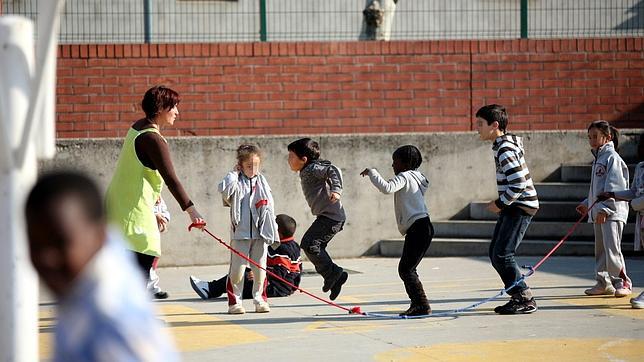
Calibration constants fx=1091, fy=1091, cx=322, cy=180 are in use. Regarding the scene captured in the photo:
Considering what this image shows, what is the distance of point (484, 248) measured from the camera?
45.3 feet

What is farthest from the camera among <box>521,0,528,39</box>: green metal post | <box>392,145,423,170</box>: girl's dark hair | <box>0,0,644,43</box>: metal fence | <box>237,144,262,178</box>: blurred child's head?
<box>0,0,644,43</box>: metal fence

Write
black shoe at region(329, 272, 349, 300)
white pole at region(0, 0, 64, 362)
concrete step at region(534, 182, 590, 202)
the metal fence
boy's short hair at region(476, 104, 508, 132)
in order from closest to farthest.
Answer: white pole at region(0, 0, 64, 362), boy's short hair at region(476, 104, 508, 132), black shoe at region(329, 272, 349, 300), concrete step at region(534, 182, 590, 202), the metal fence

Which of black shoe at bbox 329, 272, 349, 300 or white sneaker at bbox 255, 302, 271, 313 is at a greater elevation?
black shoe at bbox 329, 272, 349, 300

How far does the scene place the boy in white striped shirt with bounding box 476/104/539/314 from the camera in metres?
8.86

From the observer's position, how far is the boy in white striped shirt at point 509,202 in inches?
349

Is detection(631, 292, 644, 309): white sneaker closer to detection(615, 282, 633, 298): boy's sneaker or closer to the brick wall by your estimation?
detection(615, 282, 633, 298): boy's sneaker

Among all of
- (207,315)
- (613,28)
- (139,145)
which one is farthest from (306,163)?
(613,28)

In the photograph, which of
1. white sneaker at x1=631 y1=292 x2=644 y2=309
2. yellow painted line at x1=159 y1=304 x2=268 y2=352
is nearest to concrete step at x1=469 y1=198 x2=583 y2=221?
white sneaker at x1=631 y1=292 x2=644 y2=309

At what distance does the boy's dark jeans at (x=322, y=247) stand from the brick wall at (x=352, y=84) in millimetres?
4622

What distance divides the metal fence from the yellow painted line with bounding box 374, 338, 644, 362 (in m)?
8.44

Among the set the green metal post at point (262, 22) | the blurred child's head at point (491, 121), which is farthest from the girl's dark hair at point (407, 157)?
the green metal post at point (262, 22)

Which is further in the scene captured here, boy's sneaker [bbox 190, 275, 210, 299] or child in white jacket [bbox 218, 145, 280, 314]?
boy's sneaker [bbox 190, 275, 210, 299]

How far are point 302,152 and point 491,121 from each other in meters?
1.89

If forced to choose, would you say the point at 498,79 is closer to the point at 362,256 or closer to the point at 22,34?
the point at 362,256
